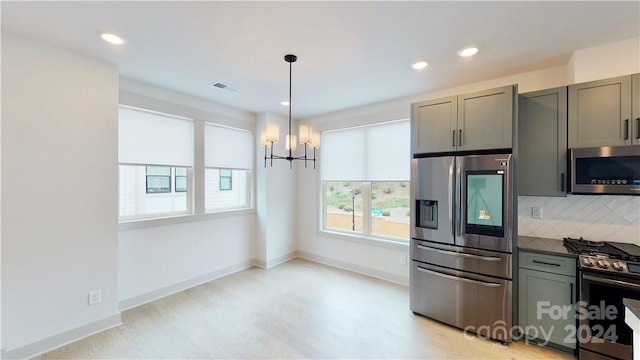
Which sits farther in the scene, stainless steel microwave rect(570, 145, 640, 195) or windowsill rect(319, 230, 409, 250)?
windowsill rect(319, 230, 409, 250)

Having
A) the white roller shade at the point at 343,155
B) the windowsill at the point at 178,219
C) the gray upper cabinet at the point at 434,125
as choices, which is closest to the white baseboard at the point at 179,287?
the windowsill at the point at 178,219

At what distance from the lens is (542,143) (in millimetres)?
2646

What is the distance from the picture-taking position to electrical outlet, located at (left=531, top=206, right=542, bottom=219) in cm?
290

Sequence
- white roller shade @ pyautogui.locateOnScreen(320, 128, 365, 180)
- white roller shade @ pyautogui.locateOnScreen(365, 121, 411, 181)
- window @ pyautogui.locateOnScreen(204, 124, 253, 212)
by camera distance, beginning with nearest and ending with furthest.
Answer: white roller shade @ pyautogui.locateOnScreen(365, 121, 411, 181) < window @ pyautogui.locateOnScreen(204, 124, 253, 212) < white roller shade @ pyautogui.locateOnScreen(320, 128, 365, 180)

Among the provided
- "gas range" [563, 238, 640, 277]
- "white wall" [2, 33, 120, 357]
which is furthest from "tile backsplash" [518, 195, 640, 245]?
"white wall" [2, 33, 120, 357]

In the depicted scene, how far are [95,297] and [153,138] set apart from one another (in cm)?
191

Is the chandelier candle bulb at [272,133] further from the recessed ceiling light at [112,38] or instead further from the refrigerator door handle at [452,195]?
the refrigerator door handle at [452,195]

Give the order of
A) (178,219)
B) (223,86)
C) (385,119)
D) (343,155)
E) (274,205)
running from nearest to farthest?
(223,86), (178,219), (385,119), (343,155), (274,205)

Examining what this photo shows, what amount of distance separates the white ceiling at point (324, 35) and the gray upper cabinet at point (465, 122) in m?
0.39

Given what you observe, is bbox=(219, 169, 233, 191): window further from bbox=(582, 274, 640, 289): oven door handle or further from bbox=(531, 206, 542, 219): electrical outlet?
bbox=(582, 274, 640, 289): oven door handle

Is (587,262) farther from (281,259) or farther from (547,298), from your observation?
(281,259)

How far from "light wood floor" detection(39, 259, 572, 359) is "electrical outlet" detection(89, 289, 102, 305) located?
1.06 ft

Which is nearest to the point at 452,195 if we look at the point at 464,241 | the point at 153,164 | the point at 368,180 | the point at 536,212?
the point at 464,241

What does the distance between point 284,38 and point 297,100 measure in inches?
67.7
